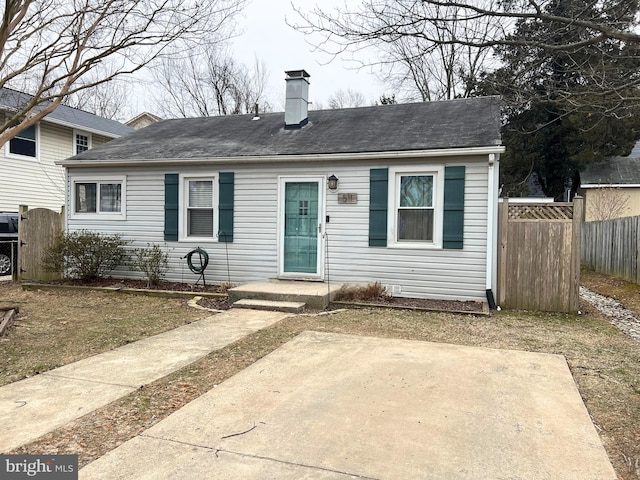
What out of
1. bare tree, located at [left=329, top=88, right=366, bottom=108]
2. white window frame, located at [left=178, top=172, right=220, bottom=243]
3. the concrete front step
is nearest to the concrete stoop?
the concrete front step

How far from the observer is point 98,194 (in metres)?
9.91

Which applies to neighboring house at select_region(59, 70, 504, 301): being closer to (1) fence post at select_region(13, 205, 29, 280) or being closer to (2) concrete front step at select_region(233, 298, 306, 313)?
(1) fence post at select_region(13, 205, 29, 280)

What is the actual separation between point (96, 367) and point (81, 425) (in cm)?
136

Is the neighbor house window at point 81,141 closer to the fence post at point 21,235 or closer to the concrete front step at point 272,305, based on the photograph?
the fence post at point 21,235

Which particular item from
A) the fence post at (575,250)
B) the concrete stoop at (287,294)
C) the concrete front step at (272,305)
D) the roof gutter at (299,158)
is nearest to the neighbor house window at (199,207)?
the roof gutter at (299,158)

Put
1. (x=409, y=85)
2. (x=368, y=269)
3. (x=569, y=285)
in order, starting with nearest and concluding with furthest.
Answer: (x=569, y=285)
(x=368, y=269)
(x=409, y=85)

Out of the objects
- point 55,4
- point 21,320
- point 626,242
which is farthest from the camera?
point 626,242

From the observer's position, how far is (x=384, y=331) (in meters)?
5.89

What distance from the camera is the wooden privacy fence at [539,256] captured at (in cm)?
700

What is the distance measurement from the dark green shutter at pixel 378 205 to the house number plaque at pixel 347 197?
0.94 ft

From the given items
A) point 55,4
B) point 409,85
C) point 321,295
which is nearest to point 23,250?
point 55,4

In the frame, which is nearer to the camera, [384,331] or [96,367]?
[96,367]

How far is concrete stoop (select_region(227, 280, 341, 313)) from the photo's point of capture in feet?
24.1

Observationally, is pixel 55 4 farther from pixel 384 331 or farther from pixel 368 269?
pixel 384 331
